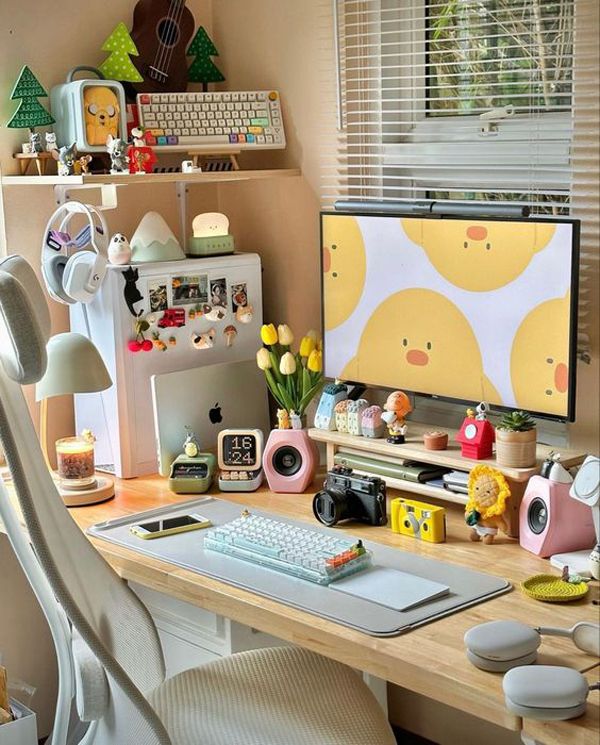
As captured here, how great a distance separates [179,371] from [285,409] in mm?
258

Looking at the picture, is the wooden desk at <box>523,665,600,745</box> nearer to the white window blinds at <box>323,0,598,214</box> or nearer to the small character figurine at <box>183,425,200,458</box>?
the white window blinds at <box>323,0,598,214</box>

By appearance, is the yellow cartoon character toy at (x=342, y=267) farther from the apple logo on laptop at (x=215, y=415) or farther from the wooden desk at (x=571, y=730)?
the wooden desk at (x=571, y=730)

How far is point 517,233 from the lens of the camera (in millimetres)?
2148

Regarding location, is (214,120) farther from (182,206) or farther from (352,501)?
(352,501)

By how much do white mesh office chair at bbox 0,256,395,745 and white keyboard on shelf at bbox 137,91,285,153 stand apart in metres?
0.88

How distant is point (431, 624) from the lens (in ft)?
5.64

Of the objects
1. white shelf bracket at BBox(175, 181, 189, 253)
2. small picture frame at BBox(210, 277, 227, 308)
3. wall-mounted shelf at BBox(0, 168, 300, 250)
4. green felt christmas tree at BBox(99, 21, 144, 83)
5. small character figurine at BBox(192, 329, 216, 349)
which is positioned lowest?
small character figurine at BBox(192, 329, 216, 349)

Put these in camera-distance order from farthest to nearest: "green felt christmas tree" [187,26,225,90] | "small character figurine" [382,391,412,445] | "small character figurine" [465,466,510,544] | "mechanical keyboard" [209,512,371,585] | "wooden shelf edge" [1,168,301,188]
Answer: "green felt christmas tree" [187,26,225,90], "wooden shelf edge" [1,168,301,188], "small character figurine" [382,391,412,445], "small character figurine" [465,466,510,544], "mechanical keyboard" [209,512,371,585]

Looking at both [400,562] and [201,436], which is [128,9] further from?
[400,562]

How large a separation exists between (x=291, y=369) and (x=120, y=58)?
2.64 ft

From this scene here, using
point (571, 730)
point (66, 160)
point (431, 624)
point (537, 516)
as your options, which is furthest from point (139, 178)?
point (571, 730)

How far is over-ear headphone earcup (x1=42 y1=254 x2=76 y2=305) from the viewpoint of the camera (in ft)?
8.14

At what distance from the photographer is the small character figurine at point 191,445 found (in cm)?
248

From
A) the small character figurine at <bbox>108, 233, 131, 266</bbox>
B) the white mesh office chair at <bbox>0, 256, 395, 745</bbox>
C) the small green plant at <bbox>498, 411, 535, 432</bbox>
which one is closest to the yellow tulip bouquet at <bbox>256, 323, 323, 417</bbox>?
the small character figurine at <bbox>108, 233, 131, 266</bbox>
